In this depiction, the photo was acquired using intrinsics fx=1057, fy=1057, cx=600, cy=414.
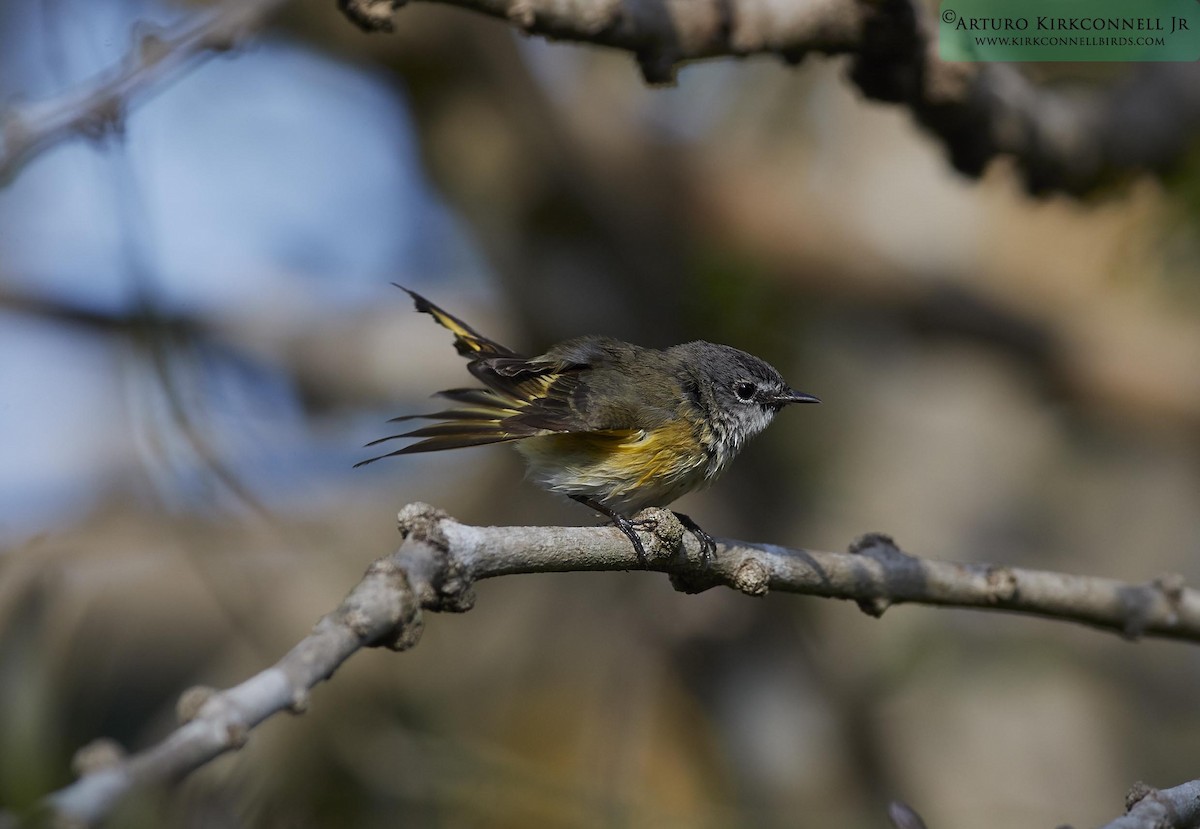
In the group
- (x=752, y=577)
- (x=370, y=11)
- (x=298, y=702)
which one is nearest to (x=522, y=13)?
(x=370, y=11)

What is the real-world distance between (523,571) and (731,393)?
6.59ft

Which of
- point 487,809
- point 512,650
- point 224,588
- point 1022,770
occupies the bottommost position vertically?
point 1022,770

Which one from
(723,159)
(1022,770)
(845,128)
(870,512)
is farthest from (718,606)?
(845,128)

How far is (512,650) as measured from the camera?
24.2ft

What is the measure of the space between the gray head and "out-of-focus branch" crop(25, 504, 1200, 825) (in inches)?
36.1

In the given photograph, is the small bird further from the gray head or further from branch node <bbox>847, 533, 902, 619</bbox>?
branch node <bbox>847, 533, 902, 619</bbox>

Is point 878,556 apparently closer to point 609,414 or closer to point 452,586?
point 609,414

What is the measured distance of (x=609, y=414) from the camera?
3334 millimetres

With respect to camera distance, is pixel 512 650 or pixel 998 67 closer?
pixel 998 67

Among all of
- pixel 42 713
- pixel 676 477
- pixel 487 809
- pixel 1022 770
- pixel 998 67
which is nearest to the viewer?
pixel 42 713

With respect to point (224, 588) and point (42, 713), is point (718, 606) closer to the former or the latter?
point (224, 588)

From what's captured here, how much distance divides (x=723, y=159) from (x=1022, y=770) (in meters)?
5.43

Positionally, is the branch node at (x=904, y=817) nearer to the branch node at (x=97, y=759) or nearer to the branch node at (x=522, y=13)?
the branch node at (x=97, y=759)

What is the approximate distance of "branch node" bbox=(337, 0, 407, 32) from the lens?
246 cm
